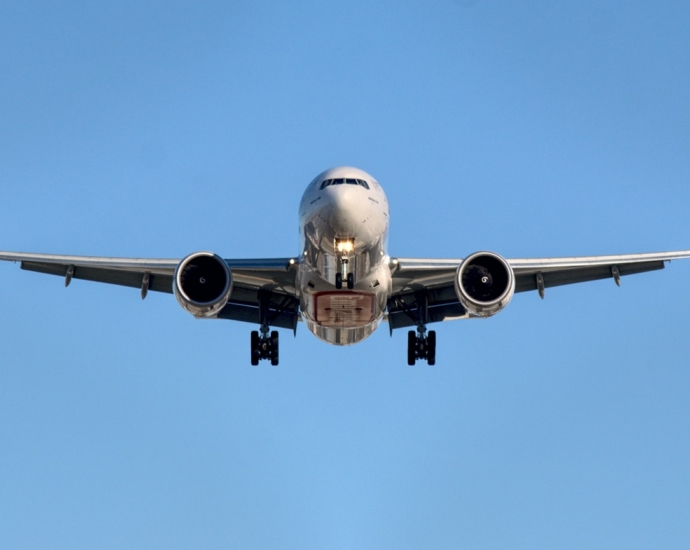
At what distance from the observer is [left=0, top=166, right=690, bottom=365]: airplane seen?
25188 millimetres

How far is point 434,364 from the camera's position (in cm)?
3175

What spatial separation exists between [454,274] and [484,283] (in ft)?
4.33

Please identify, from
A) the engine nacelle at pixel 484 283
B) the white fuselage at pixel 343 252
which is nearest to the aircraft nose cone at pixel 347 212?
the white fuselage at pixel 343 252

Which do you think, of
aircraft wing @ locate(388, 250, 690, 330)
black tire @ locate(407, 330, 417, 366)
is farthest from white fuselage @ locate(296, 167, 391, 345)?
black tire @ locate(407, 330, 417, 366)

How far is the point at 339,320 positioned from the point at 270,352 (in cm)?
439

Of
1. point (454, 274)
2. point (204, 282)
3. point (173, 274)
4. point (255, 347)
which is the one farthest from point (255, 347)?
point (454, 274)

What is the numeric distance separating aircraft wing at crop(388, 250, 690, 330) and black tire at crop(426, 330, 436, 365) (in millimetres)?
832

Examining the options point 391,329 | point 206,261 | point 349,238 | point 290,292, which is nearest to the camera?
point 349,238

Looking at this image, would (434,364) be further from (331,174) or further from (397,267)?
(331,174)

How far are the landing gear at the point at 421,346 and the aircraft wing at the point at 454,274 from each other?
26.5 inches

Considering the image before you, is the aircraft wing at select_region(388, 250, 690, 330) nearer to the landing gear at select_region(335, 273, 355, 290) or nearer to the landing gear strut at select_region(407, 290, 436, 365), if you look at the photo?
the landing gear strut at select_region(407, 290, 436, 365)

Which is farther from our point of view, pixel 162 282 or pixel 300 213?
pixel 162 282

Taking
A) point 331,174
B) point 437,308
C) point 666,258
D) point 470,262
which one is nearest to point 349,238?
point 331,174

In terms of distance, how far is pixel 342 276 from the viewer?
84.6ft
